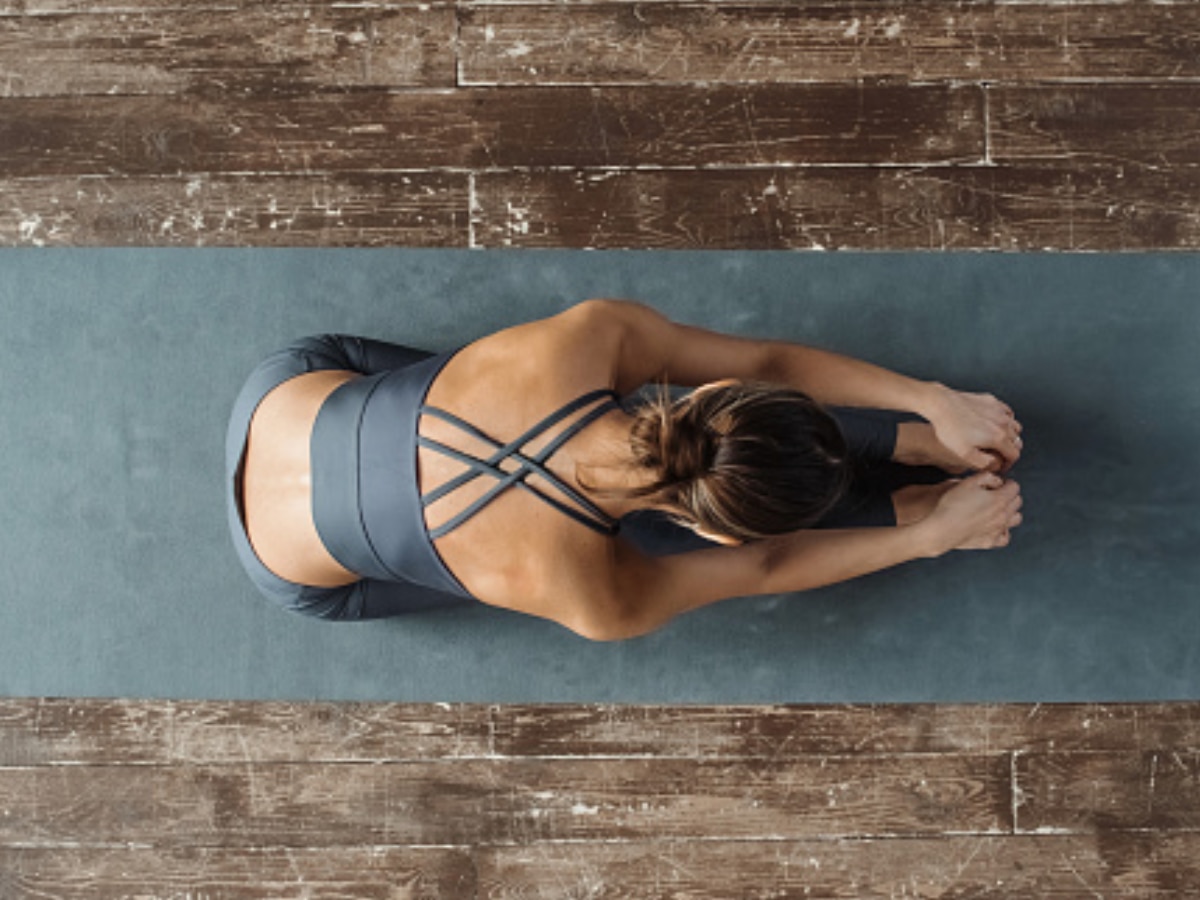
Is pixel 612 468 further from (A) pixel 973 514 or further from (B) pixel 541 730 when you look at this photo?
(B) pixel 541 730

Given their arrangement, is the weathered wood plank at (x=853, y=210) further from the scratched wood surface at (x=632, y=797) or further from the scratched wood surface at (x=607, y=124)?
the scratched wood surface at (x=632, y=797)

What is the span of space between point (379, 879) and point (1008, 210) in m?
1.37

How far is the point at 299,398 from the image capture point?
130cm

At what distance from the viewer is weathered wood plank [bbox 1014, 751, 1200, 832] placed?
62.6 inches

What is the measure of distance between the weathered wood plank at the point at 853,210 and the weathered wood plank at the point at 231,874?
0.95m

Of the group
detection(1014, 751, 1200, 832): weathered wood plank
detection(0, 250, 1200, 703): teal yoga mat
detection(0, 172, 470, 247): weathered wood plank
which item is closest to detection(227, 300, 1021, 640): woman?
detection(0, 250, 1200, 703): teal yoga mat

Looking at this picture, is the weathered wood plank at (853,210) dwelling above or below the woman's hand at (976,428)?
above

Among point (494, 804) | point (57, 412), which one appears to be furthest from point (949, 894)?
point (57, 412)

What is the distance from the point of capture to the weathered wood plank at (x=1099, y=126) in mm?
1640

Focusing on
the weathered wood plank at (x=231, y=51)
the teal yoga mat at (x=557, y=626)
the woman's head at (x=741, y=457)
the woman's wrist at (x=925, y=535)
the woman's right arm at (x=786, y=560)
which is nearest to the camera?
the woman's head at (x=741, y=457)

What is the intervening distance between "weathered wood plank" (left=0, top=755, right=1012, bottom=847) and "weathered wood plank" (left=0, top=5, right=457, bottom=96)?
1.04 meters

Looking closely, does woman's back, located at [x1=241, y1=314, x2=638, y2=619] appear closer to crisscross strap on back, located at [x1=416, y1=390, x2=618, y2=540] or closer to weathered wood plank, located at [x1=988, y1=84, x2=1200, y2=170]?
crisscross strap on back, located at [x1=416, y1=390, x2=618, y2=540]

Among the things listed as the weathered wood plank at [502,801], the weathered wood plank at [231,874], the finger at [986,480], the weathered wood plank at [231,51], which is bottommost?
the weathered wood plank at [231,874]

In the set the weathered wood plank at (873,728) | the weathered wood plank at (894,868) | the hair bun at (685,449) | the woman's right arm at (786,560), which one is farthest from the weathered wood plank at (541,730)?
the hair bun at (685,449)
